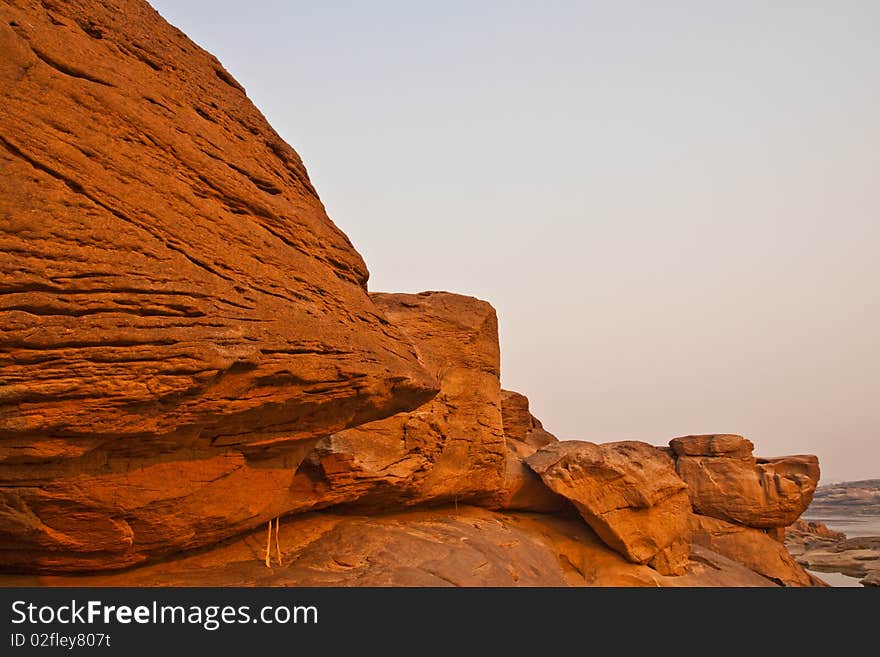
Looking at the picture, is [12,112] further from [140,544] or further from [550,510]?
[550,510]

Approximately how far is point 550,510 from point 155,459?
1258 centimetres

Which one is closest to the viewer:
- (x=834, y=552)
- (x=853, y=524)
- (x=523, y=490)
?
(x=523, y=490)

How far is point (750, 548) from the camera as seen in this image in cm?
2184

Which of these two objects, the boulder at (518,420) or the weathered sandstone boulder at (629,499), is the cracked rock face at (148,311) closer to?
the weathered sandstone boulder at (629,499)

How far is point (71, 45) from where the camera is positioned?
7660 millimetres

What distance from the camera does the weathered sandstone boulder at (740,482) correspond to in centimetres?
2247

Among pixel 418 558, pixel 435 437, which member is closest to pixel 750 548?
pixel 435 437

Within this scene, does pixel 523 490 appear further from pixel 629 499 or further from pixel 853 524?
pixel 853 524

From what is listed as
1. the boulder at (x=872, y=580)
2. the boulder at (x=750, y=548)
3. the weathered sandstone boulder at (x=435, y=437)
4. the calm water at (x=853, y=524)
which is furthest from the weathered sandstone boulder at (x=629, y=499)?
the calm water at (x=853, y=524)

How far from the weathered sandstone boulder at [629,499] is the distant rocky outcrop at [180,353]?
324cm

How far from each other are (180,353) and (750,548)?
2141 centimetres

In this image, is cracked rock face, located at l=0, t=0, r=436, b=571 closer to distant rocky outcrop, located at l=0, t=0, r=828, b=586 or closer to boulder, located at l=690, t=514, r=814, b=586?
distant rocky outcrop, located at l=0, t=0, r=828, b=586

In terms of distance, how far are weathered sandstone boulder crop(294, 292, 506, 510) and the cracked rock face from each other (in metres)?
2.02
